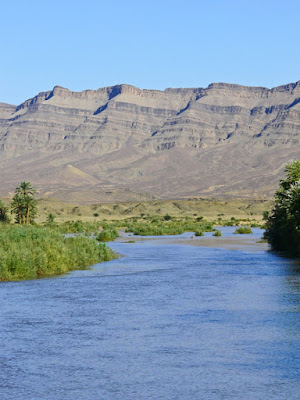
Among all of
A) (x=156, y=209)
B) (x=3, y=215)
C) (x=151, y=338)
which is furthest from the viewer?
(x=156, y=209)

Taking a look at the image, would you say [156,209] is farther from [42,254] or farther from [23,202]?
[42,254]

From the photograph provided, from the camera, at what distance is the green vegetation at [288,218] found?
4909 centimetres

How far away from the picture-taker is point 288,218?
49250 millimetres

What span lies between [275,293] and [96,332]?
433 inches

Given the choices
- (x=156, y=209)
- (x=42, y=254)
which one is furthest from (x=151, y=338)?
(x=156, y=209)

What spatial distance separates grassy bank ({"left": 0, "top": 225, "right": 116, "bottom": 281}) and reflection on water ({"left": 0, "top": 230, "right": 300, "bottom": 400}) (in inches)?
75.1

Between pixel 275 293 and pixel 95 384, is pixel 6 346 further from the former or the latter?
pixel 275 293

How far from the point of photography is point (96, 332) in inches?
838

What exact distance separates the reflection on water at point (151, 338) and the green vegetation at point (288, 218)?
44.2 feet

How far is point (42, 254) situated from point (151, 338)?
18683mm

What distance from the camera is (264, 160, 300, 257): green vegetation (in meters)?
49.1

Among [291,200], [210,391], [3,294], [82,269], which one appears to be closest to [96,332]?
[210,391]

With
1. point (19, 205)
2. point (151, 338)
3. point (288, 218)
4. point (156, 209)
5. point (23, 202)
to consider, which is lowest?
point (151, 338)

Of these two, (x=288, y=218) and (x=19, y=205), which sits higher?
(x=19, y=205)
